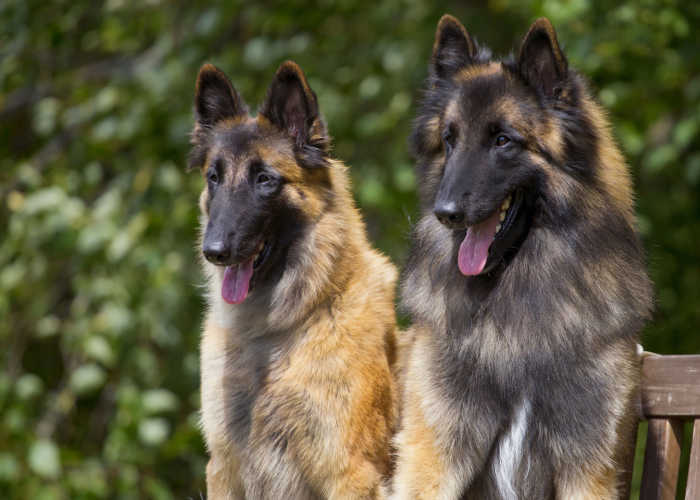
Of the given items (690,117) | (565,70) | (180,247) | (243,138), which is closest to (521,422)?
(565,70)

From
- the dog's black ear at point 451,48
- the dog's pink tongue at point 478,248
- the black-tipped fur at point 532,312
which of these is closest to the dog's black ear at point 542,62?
the black-tipped fur at point 532,312

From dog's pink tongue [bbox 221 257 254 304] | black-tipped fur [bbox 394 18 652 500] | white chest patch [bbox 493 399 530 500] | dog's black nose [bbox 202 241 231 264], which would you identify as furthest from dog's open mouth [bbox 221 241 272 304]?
white chest patch [bbox 493 399 530 500]

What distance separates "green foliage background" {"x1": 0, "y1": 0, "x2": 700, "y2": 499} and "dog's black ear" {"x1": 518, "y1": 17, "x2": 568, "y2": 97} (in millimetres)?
2380

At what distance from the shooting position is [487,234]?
2.96 metres

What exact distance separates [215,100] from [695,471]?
2.48m

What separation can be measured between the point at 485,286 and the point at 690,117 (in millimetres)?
3106

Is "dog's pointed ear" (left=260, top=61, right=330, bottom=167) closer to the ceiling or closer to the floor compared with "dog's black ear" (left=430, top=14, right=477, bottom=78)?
closer to the floor

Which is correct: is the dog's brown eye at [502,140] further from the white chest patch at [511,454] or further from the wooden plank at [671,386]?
the wooden plank at [671,386]

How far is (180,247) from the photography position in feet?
22.4

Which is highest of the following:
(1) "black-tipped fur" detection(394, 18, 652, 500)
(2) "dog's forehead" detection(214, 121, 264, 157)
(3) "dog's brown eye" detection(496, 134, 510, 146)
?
(3) "dog's brown eye" detection(496, 134, 510, 146)

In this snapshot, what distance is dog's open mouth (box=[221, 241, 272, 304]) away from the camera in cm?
352

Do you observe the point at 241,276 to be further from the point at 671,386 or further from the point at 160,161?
the point at 160,161

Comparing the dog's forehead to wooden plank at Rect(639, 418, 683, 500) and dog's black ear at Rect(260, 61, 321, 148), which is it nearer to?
dog's black ear at Rect(260, 61, 321, 148)

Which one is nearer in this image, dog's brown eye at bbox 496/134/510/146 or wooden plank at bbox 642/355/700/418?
dog's brown eye at bbox 496/134/510/146
